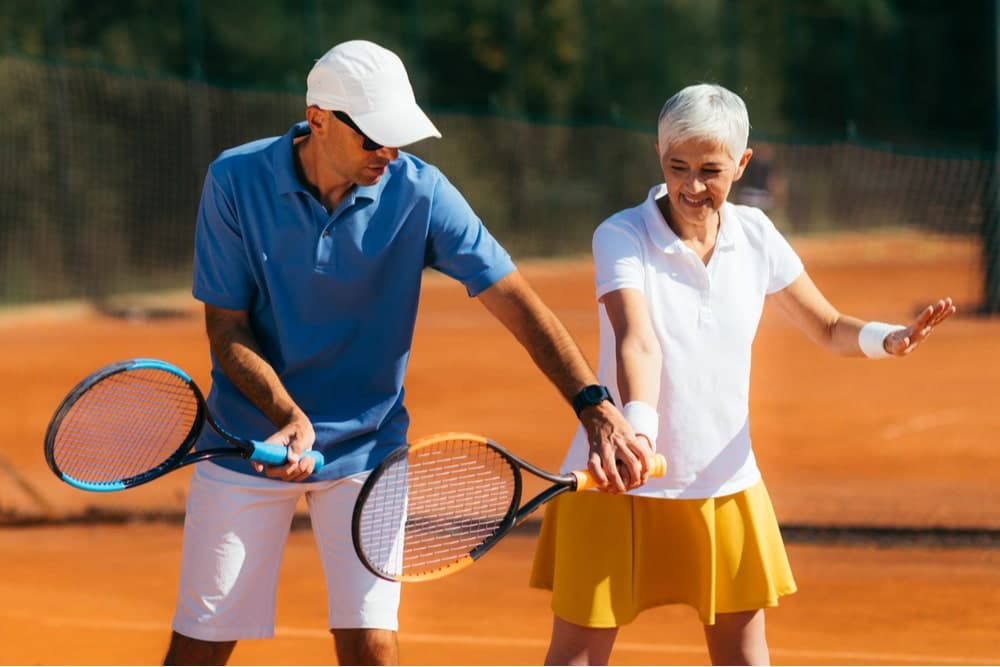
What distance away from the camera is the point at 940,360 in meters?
13.3

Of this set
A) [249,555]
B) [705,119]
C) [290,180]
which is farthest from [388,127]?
[249,555]

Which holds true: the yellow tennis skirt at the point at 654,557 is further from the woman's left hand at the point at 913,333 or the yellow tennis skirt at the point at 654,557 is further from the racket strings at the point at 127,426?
the racket strings at the point at 127,426

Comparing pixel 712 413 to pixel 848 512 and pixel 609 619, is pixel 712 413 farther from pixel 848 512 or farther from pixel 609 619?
pixel 848 512

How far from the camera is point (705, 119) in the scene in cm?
333

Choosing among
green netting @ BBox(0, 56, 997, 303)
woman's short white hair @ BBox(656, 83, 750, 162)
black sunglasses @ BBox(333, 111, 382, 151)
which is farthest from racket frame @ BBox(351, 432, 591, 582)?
green netting @ BBox(0, 56, 997, 303)

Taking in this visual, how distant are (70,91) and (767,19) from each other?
13.9 metres

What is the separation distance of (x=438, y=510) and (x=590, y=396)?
48 cm

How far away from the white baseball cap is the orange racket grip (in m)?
0.77

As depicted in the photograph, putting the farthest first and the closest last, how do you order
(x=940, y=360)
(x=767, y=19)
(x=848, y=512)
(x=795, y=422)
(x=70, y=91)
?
(x=767, y=19), (x=70, y=91), (x=940, y=360), (x=795, y=422), (x=848, y=512)

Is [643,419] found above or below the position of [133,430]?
above

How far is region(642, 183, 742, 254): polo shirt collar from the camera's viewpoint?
349 cm

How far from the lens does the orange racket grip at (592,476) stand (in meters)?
3.27

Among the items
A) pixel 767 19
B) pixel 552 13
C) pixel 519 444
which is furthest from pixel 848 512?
pixel 767 19

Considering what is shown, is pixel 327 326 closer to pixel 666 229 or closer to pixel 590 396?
pixel 590 396
